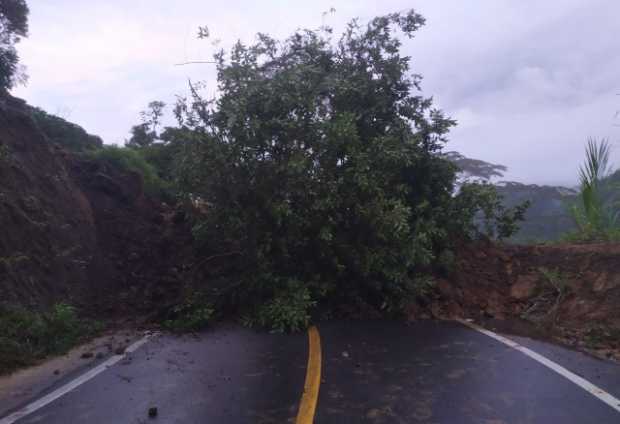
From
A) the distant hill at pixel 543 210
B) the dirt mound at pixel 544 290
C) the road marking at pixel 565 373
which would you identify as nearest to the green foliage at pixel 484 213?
the dirt mound at pixel 544 290

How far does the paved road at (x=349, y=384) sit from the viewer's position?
5.23 metres

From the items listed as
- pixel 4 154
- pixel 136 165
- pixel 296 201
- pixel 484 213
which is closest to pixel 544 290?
pixel 484 213

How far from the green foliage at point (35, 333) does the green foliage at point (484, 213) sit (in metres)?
6.76

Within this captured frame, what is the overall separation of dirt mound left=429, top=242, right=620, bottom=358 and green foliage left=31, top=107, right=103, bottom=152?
11.8m

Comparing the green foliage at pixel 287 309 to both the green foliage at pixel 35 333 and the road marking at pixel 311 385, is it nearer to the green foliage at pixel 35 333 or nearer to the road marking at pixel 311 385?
the road marking at pixel 311 385

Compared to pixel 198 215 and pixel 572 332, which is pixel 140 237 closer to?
pixel 198 215

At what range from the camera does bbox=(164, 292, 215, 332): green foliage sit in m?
9.43

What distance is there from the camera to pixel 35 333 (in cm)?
807

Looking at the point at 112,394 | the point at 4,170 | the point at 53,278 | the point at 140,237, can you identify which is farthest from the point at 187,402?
the point at 140,237

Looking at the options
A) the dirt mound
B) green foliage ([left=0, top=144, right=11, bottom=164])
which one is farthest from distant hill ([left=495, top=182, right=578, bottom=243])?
green foliage ([left=0, top=144, right=11, bottom=164])

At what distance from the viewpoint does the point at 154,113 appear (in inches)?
889

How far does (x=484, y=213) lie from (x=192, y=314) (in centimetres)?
616

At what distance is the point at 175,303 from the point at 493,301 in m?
5.37

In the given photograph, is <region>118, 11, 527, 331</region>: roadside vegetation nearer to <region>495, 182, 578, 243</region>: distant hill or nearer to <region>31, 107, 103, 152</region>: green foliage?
<region>495, 182, 578, 243</region>: distant hill
